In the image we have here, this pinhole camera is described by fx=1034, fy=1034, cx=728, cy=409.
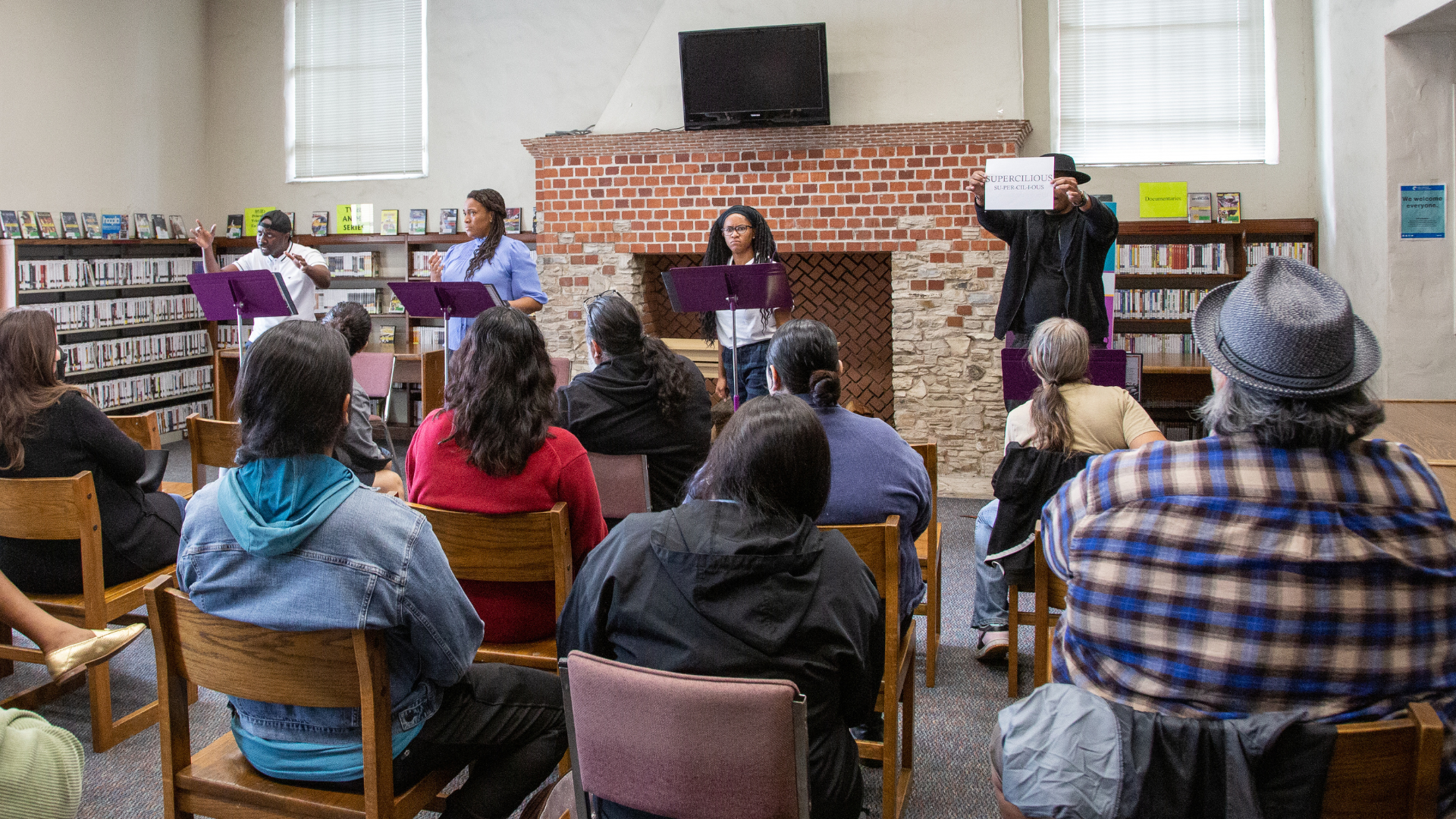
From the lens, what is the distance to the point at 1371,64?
217 inches

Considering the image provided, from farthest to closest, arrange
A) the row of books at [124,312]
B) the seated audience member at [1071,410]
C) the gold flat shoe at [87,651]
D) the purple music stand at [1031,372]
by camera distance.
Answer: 1. the row of books at [124,312]
2. the purple music stand at [1031,372]
3. the seated audience member at [1071,410]
4. the gold flat shoe at [87,651]

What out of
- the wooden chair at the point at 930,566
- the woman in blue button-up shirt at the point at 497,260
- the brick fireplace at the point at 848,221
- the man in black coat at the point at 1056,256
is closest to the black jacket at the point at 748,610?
the wooden chair at the point at 930,566

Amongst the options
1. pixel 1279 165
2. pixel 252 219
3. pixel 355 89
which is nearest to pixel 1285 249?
pixel 1279 165

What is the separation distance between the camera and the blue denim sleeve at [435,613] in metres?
1.74

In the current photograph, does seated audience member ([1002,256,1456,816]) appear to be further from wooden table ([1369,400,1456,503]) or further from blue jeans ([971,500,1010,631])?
blue jeans ([971,500,1010,631])

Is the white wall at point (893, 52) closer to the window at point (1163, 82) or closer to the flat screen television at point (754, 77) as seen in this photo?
the flat screen television at point (754, 77)

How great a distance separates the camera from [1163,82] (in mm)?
6859

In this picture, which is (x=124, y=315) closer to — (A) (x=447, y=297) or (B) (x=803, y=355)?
(A) (x=447, y=297)

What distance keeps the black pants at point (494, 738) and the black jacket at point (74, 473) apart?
149 centimetres

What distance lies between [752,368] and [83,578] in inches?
126

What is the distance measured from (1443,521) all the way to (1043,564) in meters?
1.36

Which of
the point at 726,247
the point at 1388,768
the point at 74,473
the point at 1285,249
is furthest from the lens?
the point at 1285,249

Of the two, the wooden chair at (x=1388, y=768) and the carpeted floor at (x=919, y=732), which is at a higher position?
the wooden chair at (x=1388, y=768)

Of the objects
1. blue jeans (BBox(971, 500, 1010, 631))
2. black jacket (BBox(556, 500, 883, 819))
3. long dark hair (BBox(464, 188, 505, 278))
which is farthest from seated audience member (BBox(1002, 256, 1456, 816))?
long dark hair (BBox(464, 188, 505, 278))
